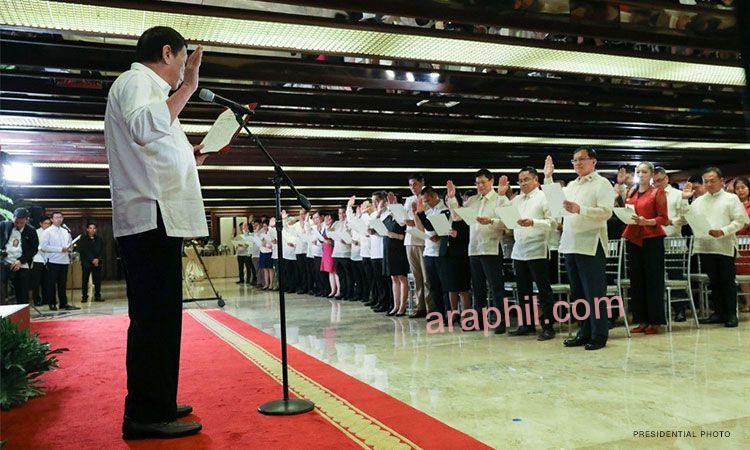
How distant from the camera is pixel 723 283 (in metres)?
5.49

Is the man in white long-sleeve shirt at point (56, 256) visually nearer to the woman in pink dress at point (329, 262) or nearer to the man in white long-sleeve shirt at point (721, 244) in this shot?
the woman in pink dress at point (329, 262)

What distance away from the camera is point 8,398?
9.73 feet

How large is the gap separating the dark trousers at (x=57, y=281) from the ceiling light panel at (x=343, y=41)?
7.32 metres

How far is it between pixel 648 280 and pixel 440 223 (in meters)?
1.93

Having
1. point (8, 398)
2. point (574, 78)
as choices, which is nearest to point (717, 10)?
point (574, 78)

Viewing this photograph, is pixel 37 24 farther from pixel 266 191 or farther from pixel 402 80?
pixel 266 191

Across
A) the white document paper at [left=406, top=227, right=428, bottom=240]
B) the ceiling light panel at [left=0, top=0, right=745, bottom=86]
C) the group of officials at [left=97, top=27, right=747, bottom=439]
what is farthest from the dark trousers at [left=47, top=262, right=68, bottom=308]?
the ceiling light panel at [left=0, top=0, right=745, bottom=86]

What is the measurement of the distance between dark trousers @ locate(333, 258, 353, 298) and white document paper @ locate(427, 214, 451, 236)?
4.17 metres

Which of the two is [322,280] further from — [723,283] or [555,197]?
[555,197]

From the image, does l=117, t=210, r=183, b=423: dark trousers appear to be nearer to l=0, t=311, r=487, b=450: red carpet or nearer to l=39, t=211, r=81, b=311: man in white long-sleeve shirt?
l=0, t=311, r=487, b=450: red carpet

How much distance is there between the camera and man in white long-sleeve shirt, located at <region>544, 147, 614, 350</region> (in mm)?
4445

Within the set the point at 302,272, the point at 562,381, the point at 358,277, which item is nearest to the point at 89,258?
the point at 302,272

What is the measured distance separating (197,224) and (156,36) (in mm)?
790

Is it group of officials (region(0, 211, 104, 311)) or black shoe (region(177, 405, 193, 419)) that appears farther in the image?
group of officials (region(0, 211, 104, 311))
